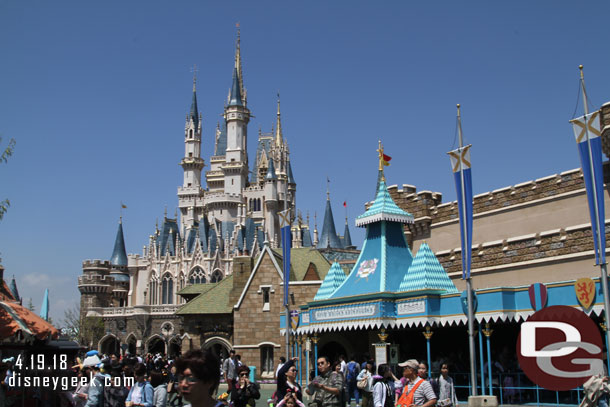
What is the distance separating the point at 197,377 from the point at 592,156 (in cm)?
1221

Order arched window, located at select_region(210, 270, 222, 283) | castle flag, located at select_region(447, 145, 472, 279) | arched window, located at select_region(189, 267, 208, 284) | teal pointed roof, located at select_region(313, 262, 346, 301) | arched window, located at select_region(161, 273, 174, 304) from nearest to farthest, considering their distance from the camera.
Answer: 1. castle flag, located at select_region(447, 145, 472, 279)
2. teal pointed roof, located at select_region(313, 262, 346, 301)
3. arched window, located at select_region(210, 270, 222, 283)
4. arched window, located at select_region(189, 267, 208, 284)
5. arched window, located at select_region(161, 273, 174, 304)

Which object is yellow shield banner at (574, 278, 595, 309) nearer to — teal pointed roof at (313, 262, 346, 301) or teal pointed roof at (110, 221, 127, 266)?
teal pointed roof at (313, 262, 346, 301)

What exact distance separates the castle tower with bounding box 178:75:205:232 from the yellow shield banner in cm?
7774

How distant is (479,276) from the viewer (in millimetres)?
23203

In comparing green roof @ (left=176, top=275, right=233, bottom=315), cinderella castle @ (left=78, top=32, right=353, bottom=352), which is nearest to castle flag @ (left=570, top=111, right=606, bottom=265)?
green roof @ (left=176, top=275, right=233, bottom=315)

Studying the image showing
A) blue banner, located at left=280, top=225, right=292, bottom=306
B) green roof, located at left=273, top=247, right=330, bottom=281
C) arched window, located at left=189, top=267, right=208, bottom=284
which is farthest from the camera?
arched window, located at left=189, top=267, right=208, bottom=284

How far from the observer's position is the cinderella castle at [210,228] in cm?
8050

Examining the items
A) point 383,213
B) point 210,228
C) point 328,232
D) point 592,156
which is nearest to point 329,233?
point 328,232

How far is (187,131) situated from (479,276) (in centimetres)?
7580

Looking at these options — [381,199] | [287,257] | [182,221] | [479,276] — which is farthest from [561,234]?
[182,221]

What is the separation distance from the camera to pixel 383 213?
21297 millimetres

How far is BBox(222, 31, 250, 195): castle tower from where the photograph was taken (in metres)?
91.2

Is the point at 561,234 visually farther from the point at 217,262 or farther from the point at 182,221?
the point at 182,221

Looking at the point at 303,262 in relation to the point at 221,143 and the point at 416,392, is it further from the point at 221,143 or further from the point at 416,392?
the point at 221,143
